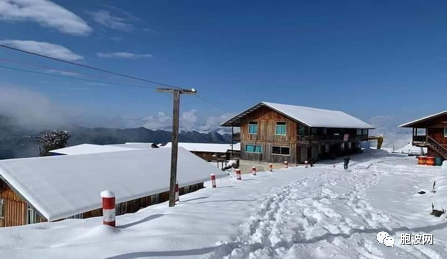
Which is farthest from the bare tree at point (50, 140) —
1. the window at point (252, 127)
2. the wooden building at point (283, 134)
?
the window at point (252, 127)

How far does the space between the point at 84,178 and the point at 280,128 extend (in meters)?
Answer: 26.6

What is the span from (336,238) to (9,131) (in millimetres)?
175439

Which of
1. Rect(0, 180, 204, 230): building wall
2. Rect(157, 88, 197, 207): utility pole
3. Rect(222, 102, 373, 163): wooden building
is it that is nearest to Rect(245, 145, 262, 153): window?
Rect(222, 102, 373, 163): wooden building

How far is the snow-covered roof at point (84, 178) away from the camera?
11773 mm

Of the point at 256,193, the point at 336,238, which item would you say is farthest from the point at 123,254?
the point at 256,193

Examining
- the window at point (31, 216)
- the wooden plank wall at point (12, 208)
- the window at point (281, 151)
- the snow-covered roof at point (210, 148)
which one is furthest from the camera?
the snow-covered roof at point (210, 148)

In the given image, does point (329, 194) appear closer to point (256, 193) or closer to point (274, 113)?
point (256, 193)

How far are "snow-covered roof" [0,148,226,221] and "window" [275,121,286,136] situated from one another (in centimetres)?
1782

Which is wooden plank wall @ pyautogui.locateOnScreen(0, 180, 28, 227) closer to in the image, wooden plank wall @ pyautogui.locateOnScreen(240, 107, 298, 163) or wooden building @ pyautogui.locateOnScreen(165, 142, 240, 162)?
wooden plank wall @ pyautogui.locateOnScreen(240, 107, 298, 163)

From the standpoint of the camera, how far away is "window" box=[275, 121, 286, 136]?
36.1 metres

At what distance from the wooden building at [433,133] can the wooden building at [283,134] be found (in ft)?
30.9

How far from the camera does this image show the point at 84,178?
1423 centimetres

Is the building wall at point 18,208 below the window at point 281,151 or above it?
below

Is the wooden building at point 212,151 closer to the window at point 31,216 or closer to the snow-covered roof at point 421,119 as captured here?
the snow-covered roof at point 421,119
